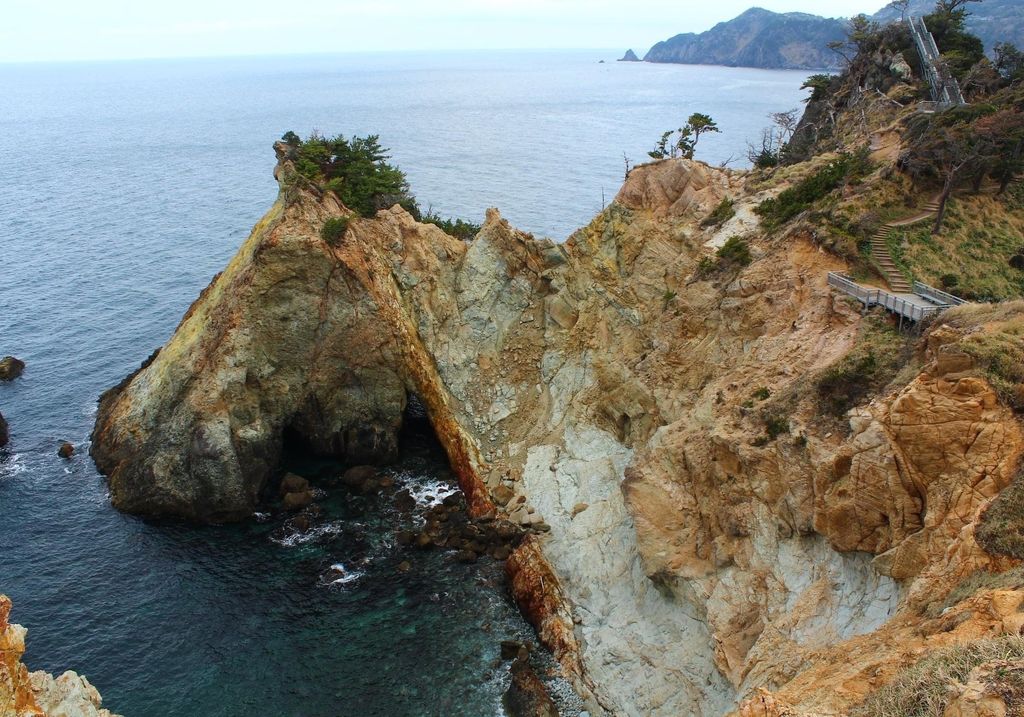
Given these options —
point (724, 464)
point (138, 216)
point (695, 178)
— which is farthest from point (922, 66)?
point (138, 216)

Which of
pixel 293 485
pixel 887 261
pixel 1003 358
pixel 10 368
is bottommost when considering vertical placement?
pixel 293 485

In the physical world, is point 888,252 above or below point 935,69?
below

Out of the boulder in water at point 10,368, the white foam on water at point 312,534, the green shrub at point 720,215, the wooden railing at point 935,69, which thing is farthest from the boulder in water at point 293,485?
the wooden railing at point 935,69

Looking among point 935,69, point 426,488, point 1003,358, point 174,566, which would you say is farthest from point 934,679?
point 935,69

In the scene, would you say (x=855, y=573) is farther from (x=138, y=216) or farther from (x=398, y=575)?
(x=138, y=216)

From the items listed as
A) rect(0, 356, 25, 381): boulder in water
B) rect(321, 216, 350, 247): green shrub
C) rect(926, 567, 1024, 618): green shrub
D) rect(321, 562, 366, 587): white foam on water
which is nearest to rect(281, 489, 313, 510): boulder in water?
rect(321, 562, 366, 587): white foam on water

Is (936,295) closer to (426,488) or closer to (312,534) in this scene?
(426,488)
